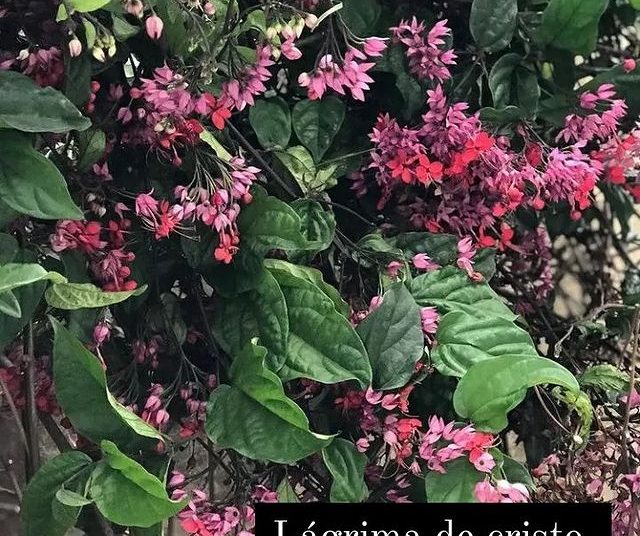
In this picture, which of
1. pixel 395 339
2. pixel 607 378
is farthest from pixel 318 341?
pixel 607 378

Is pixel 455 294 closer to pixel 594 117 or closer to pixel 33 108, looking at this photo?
pixel 594 117

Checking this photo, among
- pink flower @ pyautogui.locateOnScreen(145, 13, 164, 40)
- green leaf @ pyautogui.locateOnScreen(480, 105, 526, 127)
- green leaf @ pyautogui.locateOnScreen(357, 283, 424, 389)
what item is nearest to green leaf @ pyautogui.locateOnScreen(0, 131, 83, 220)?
pink flower @ pyautogui.locateOnScreen(145, 13, 164, 40)

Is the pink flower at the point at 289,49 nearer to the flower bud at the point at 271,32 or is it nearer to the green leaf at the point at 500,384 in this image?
the flower bud at the point at 271,32

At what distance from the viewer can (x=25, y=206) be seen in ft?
1.65

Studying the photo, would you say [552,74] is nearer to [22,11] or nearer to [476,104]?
[476,104]

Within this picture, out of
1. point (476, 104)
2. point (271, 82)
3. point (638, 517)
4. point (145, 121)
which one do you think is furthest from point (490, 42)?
point (638, 517)

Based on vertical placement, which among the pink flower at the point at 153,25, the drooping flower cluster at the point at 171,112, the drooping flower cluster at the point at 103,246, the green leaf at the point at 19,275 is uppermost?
the pink flower at the point at 153,25

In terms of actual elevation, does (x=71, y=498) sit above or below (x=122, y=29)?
below

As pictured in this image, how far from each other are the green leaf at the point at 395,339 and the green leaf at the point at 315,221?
0.21ft

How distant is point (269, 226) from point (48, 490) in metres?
0.23

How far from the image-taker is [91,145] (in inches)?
21.7

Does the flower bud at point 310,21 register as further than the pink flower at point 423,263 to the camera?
No

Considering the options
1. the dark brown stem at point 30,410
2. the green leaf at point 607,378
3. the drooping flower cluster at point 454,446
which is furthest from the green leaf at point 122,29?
the green leaf at point 607,378

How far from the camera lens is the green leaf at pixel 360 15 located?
2.09 feet
